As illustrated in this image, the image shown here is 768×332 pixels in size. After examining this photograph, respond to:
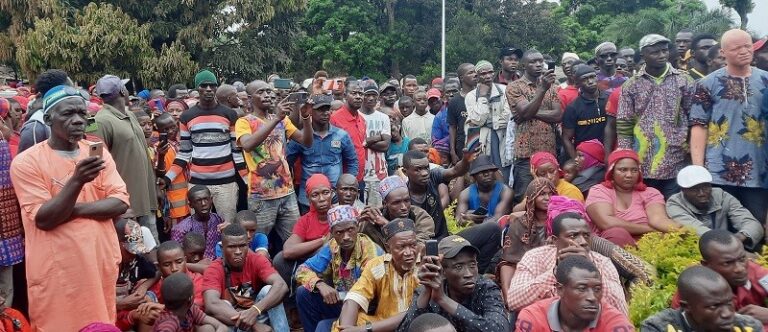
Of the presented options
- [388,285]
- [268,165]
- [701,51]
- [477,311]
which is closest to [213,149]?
[268,165]

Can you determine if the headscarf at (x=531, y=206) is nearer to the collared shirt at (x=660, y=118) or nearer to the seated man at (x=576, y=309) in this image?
the collared shirt at (x=660, y=118)

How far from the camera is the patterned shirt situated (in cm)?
555

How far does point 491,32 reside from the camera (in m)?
32.4

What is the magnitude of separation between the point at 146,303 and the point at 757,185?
446cm

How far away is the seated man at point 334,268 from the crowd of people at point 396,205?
2 centimetres

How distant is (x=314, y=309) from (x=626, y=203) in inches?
98.0

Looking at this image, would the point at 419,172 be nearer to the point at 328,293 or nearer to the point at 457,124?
the point at 328,293

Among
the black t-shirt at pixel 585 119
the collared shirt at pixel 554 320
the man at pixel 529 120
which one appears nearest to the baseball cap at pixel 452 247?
the collared shirt at pixel 554 320

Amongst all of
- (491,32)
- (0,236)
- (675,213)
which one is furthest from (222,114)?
(491,32)

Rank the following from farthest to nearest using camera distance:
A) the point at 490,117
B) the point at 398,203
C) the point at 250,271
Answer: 1. the point at 490,117
2. the point at 398,203
3. the point at 250,271

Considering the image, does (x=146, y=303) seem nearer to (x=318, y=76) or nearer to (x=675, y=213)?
(x=675, y=213)

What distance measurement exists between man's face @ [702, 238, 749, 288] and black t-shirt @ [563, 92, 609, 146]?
298 cm

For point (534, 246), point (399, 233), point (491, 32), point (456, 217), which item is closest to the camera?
point (399, 233)

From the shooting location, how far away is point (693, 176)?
211 inches
